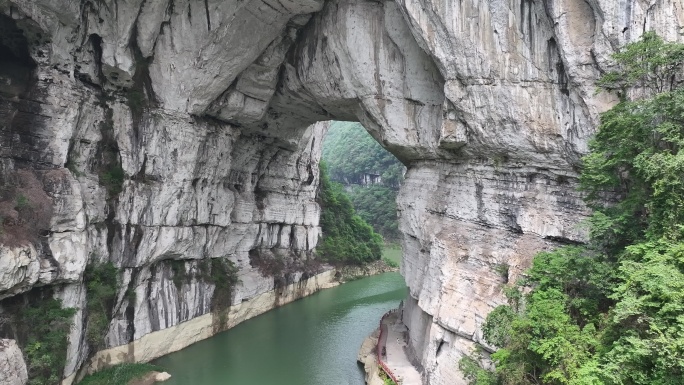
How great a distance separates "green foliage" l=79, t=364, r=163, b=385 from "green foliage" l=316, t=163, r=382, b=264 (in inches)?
562

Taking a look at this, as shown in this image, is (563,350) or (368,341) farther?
(368,341)

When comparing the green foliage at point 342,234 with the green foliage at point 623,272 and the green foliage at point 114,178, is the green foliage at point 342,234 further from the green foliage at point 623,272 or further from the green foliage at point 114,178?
the green foliage at point 623,272

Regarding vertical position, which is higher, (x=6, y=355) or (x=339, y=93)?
(x=339, y=93)

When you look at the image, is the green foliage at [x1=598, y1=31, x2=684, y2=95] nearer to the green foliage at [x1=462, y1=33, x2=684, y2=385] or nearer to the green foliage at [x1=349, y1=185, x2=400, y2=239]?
the green foliage at [x1=462, y1=33, x2=684, y2=385]

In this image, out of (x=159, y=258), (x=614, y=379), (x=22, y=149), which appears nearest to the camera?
(x=614, y=379)

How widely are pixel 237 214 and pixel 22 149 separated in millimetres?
9458

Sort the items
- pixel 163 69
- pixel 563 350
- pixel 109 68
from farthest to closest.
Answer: pixel 163 69 → pixel 109 68 → pixel 563 350

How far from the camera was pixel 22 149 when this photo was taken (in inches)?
437

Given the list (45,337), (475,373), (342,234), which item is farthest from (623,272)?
(342,234)

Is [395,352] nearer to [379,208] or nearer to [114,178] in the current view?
[114,178]

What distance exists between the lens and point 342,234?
29.7 meters

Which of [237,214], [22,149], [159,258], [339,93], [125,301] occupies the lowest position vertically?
[125,301]

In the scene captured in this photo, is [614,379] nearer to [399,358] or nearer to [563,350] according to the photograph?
[563,350]

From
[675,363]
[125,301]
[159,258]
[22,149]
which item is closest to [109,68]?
[22,149]
